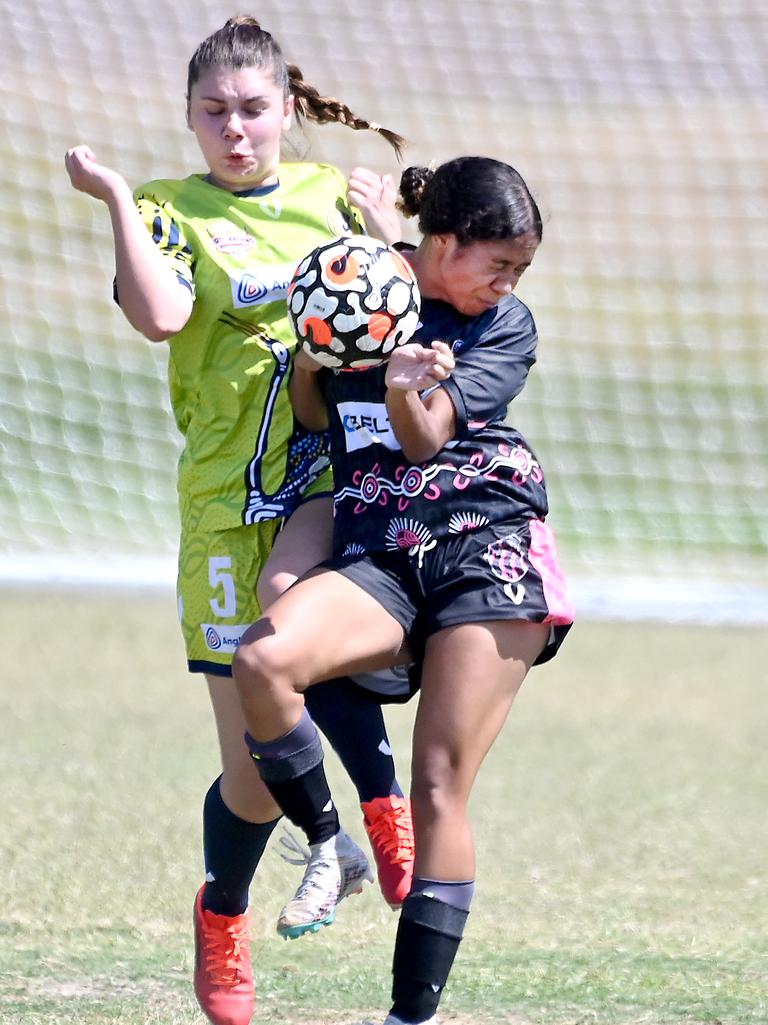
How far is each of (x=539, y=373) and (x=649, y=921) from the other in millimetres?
7007

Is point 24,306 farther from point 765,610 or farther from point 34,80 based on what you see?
point 765,610

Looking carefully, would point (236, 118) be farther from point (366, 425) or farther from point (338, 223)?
point (366, 425)

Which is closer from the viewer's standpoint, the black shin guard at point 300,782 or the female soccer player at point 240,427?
the black shin guard at point 300,782

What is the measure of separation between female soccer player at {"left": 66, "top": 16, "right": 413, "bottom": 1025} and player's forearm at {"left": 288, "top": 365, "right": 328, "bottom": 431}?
52mm

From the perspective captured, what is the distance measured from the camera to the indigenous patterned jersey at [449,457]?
122 inches

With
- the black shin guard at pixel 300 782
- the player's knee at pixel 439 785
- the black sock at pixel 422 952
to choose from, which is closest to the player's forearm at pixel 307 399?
the black shin guard at pixel 300 782

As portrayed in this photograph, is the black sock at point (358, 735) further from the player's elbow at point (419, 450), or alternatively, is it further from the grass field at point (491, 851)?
the player's elbow at point (419, 450)

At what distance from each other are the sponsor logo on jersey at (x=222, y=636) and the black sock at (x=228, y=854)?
339mm

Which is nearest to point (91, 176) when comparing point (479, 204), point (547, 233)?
point (479, 204)

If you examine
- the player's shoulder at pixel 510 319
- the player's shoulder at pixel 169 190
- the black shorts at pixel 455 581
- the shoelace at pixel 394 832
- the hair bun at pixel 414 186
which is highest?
the hair bun at pixel 414 186

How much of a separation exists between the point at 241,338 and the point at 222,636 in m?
0.64

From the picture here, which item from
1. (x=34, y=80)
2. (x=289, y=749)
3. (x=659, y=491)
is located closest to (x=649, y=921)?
(x=289, y=749)

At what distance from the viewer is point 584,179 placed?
10.8 metres

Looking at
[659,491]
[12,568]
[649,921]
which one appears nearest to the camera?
[649,921]
